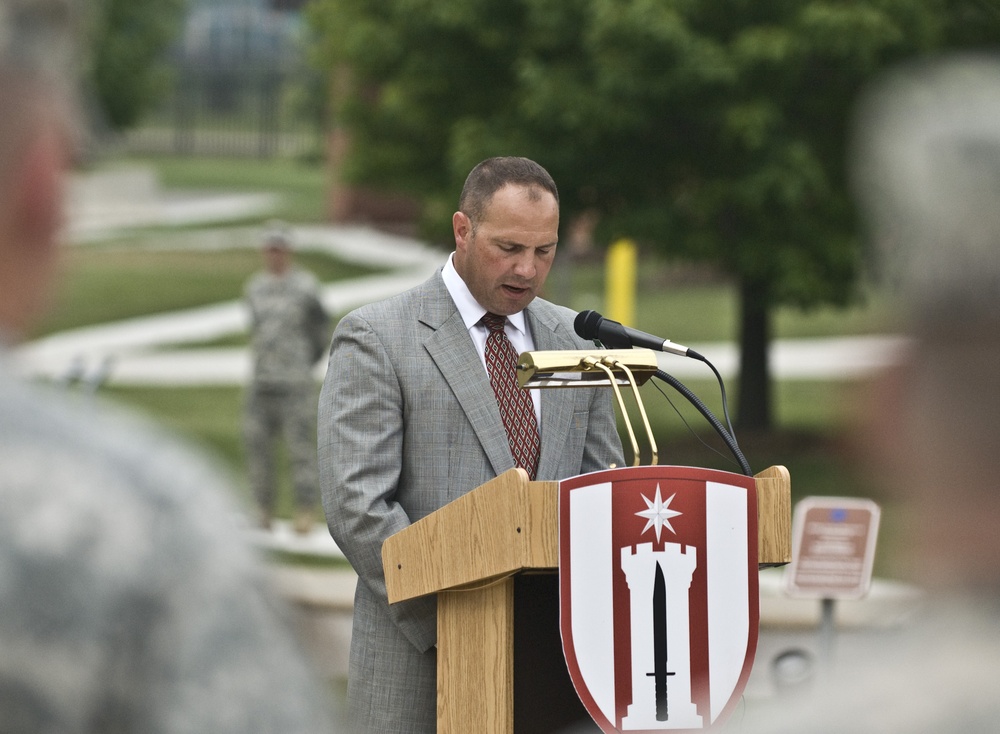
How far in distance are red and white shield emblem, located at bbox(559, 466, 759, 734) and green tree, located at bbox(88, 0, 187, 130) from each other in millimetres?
33728

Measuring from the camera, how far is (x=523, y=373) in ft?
11.3

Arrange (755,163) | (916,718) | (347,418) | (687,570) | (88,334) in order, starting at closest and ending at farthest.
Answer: (916,718)
(687,570)
(347,418)
(755,163)
(88,334)

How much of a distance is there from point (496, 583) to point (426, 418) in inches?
18.6

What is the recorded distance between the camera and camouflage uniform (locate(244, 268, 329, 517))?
12148mm

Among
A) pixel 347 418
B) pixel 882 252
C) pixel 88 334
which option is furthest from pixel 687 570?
pixel 88 334

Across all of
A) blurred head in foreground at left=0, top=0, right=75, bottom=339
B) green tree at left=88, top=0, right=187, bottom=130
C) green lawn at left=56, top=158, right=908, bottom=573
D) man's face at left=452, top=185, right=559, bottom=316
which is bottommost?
green lawn at left=56, top=158, right=908, bottom=573

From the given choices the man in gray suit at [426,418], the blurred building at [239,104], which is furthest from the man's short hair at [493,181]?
the blurred building at [239,104]

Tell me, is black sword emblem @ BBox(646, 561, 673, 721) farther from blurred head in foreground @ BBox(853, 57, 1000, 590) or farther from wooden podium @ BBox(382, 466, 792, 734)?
blurred head in foreground @ BBox(853, 57, 1000, 590)

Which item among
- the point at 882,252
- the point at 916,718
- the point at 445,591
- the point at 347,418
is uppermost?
the point at 882,252

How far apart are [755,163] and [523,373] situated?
10.1m

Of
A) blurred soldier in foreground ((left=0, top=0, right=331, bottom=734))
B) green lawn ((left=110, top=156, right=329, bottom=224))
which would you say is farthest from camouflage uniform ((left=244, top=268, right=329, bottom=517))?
green lawn ((left=110, top=156, right=329, bottom=224))

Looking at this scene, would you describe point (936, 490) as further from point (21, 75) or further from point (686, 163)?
point (686, 163)

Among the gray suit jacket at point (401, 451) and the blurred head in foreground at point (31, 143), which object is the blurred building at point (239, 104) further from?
the blurred head in foreground at point (31, 143)

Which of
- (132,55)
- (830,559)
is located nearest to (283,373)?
(830,559)
